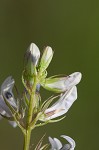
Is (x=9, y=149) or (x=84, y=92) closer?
(x=9, y=149)

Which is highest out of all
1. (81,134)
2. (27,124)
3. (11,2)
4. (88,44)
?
(27,124)

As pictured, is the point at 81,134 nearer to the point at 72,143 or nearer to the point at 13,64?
the point at 13,64

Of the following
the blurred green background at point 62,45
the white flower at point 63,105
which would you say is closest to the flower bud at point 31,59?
the white flower at point 63,105

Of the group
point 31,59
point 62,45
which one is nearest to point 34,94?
point 31,59

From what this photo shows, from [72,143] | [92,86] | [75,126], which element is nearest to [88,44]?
[92,86]

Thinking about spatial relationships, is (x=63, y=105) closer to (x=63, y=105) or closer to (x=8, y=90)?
(x=63, y=105)

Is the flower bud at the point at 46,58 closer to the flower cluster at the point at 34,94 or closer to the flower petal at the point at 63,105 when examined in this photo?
the flower cluster at the point at 34,94
